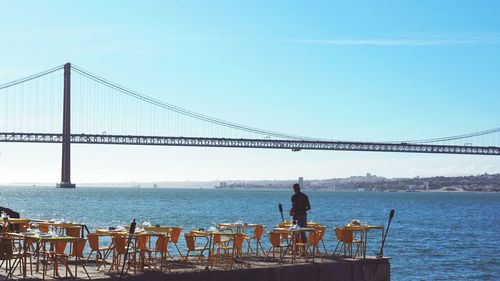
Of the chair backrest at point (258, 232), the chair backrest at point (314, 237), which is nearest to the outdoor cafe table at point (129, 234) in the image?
the chair backrest at point (258, 232)

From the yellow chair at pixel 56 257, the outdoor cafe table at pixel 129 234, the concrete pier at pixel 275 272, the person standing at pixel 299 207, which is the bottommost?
the concrete pier at pixel 275 272

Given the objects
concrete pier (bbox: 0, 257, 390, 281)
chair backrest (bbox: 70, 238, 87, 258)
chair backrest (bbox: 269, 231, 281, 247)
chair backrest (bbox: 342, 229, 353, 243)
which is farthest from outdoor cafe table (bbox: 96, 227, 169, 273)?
chair backrest (bbox: 342, 229, 353, 243)

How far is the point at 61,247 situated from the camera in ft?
39.3

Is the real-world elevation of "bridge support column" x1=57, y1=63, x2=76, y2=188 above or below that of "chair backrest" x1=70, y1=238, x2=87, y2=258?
above

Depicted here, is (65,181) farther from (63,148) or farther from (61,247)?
(61,247)

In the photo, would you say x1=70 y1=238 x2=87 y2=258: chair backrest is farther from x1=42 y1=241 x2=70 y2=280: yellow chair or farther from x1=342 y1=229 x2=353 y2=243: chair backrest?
x1=342 y1=229 x2=353 y2=243: chair backrest

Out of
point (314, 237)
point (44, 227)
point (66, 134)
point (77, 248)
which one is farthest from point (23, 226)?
point (66, 134)

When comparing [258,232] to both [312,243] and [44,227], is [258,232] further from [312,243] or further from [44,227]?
[44,227]

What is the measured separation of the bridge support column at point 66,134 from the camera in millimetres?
76062

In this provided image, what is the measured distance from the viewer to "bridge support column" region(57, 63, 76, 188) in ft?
250

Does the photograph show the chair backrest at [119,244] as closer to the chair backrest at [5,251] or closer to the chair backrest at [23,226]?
the chair backrest at [5,251]

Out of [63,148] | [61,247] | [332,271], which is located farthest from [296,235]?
[63,148]

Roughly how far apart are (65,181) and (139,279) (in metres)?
74.4

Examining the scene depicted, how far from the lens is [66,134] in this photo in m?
76.1
